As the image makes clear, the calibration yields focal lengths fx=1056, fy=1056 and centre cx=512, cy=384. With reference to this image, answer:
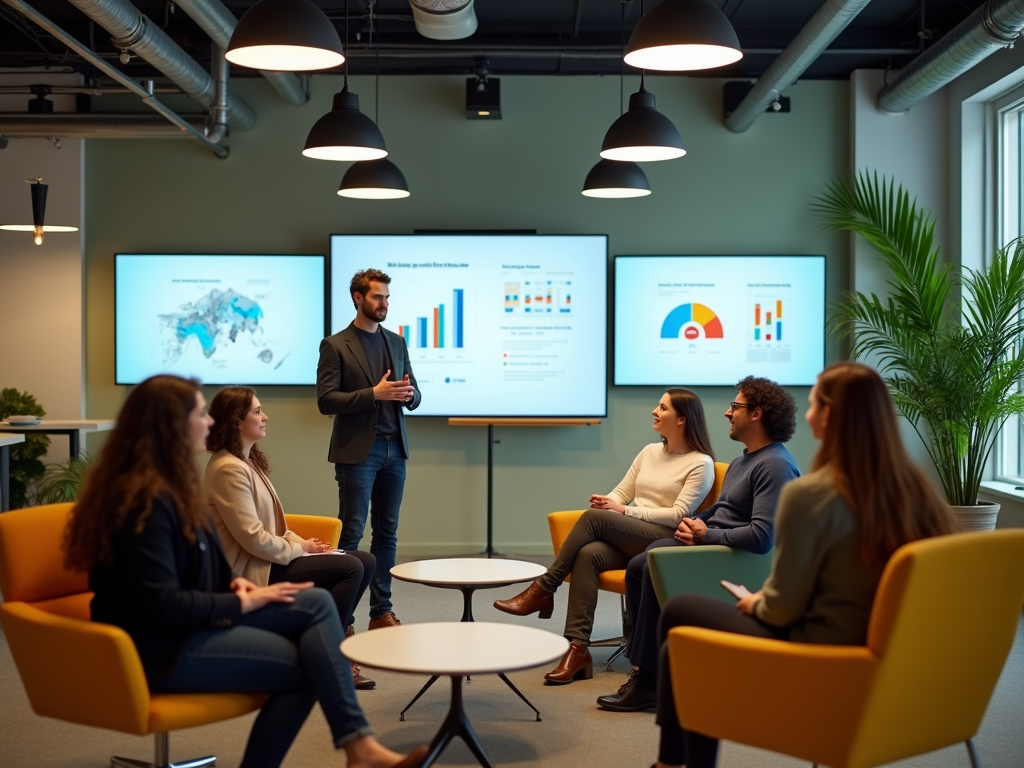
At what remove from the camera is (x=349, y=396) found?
475cm

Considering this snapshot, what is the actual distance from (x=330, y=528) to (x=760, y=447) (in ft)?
5.72

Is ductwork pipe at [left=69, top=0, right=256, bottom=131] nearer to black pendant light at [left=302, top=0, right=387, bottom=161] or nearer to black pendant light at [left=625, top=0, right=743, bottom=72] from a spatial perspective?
black pendant light at [left=302, top=0, right=387, bottom=161]

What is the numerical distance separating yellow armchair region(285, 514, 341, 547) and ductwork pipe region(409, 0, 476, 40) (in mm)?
2583

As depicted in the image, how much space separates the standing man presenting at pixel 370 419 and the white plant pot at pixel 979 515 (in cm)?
303

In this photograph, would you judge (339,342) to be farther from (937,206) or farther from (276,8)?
(937,206)

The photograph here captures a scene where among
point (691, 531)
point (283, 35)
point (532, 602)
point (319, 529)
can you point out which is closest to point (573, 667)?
point (532, 602)

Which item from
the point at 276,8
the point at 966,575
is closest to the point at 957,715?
the point at 966,575

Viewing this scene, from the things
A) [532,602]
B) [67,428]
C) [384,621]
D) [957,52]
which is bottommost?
[384,621]

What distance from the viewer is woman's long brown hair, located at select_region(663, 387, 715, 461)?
4480 mm

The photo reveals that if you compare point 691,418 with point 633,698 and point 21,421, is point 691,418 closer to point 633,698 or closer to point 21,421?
point 633,698

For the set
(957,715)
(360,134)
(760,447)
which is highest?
(360,134)

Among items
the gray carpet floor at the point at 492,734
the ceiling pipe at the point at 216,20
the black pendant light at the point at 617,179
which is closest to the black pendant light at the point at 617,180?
the black pendant light at the point at 617,179

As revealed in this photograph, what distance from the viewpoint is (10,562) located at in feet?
9.59

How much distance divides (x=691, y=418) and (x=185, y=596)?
98.2 inches
